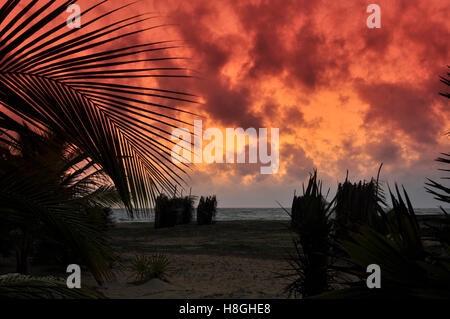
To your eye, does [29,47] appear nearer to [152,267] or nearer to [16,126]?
[16,126]

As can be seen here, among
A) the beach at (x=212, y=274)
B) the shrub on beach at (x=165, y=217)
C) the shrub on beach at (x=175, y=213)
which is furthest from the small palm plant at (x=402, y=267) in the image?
the shrub on beach at (x=165, y=217)

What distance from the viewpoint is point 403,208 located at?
1.97 m

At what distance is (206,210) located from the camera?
27219mm

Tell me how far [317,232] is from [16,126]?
367cm

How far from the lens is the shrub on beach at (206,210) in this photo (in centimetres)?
2703

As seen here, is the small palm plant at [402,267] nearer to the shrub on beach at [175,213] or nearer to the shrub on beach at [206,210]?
the shrub on beach at [175,213]

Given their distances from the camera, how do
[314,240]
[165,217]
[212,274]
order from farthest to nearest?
[165,217]
[212,274]
[314,240]

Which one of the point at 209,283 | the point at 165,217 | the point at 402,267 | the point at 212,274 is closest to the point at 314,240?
the point at 402,267

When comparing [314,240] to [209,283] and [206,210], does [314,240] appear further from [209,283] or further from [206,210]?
[206,210]

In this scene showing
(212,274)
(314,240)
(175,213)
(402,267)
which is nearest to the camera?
(402,267)

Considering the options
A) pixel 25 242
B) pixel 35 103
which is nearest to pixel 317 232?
pixel 35 103

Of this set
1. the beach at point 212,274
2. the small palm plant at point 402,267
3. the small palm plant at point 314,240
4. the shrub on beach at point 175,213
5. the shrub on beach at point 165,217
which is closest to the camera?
the small palm plant at point 402,267
